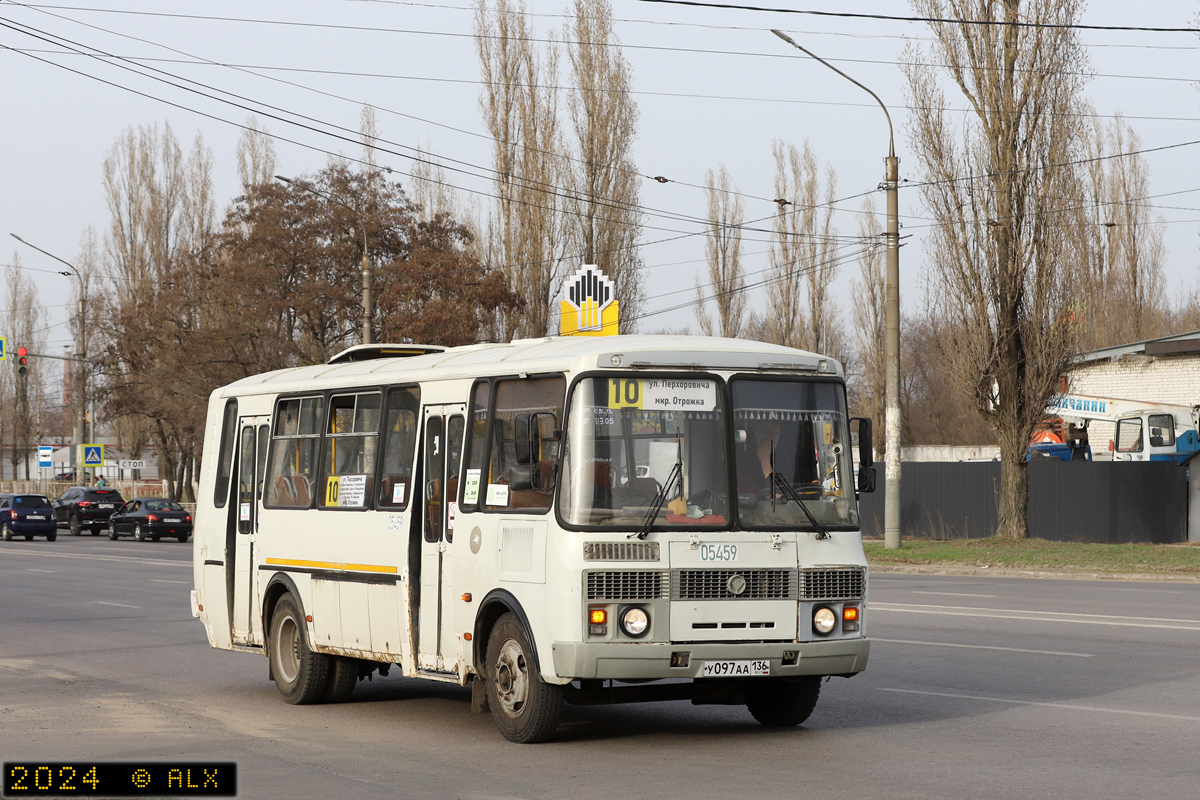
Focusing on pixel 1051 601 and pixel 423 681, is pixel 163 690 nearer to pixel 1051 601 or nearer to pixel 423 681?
pixel 423 681

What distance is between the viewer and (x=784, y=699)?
9.98 meters

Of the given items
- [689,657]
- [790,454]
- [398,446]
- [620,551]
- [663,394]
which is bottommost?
[689,657]

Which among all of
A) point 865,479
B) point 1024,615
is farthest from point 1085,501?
point 865,479

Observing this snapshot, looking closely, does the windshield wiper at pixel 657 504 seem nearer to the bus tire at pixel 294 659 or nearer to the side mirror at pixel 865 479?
the side mirror at pixel 865 479

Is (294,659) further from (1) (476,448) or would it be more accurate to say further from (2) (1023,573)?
(2) (1023,573)

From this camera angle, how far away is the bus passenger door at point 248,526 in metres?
12.5

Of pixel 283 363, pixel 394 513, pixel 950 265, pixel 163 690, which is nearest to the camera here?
pixel 394 513

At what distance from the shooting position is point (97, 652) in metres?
15.6

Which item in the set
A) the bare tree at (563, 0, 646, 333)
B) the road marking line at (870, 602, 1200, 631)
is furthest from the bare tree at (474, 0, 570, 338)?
the road marking line at (870, 602, 1200, 631)

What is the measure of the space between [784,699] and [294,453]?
4585 millimetres

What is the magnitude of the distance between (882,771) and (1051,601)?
491 inches

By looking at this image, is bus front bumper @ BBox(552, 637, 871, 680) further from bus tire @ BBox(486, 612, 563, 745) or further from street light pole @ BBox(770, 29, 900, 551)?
street light pole @ BBox(770, 29, 900, 551)

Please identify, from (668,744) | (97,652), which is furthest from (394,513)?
(97,652)

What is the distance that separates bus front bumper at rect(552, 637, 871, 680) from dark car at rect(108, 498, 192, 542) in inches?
1625
